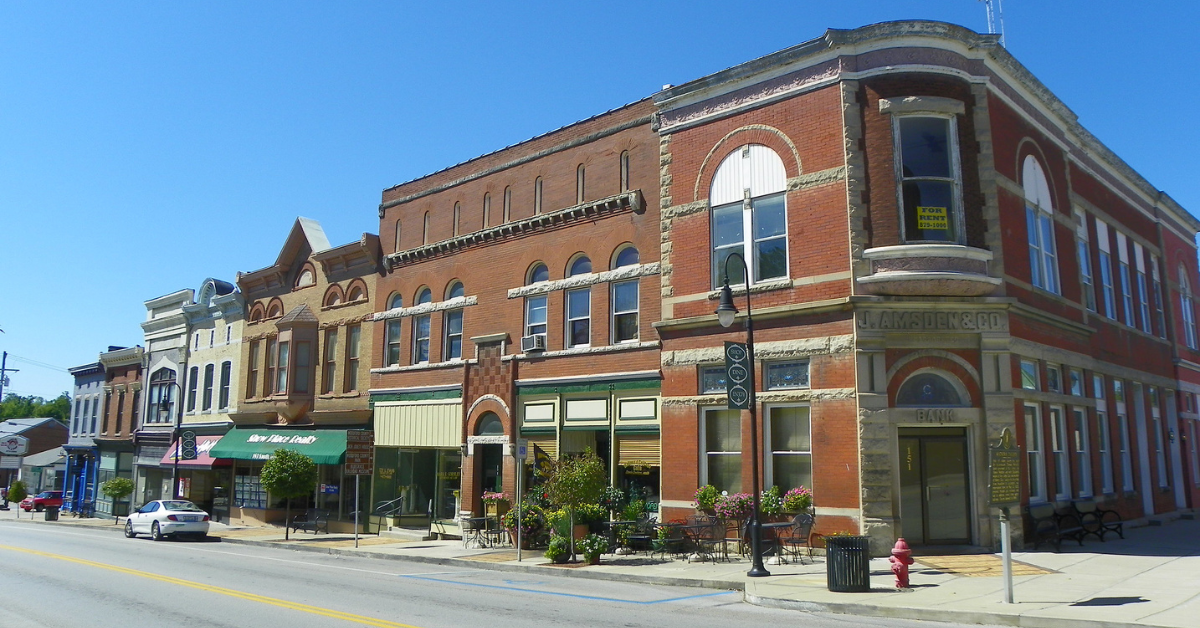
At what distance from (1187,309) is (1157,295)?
3745 millimetres

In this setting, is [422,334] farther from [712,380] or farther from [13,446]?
[13,446]

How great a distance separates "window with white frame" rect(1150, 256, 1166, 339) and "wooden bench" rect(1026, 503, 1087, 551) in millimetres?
14274

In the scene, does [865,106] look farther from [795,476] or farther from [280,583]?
[280,583]

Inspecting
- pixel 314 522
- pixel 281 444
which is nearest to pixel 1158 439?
pixel 314 522

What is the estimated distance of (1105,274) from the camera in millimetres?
25578

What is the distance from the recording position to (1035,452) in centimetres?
1909

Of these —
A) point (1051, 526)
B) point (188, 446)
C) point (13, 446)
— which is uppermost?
point (13, 446)

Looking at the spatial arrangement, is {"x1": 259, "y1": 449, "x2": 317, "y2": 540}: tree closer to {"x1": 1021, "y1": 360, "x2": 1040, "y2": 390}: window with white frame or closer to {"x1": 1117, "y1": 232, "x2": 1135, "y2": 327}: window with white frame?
{"x1": 1021, "y1": 360, "x2": 1040, "y2": 390}: window with white frame

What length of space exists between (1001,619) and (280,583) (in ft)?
39.5

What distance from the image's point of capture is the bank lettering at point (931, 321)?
17.4 meters

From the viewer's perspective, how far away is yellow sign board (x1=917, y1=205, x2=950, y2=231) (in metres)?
17.8

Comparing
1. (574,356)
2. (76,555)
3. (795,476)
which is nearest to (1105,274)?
(795,476)

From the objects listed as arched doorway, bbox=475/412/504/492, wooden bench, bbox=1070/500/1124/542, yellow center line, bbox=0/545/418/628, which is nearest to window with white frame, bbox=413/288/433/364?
arched doorway, bbox=475/412/504/492

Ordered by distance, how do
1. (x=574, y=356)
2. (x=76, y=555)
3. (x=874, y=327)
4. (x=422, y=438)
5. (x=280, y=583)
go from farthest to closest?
(x=422, y=438)
(x=574, y=356)
(x=76, y=555)
(x=874, y=327)
(x=280, y=583)
